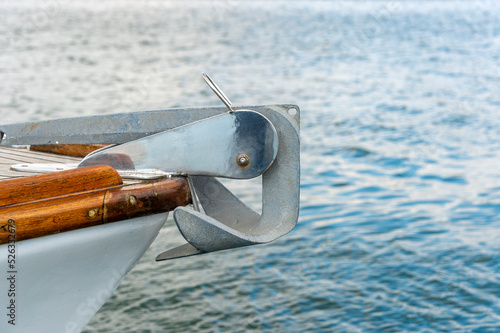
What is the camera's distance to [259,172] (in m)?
3.24

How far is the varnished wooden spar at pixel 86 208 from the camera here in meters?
2.96

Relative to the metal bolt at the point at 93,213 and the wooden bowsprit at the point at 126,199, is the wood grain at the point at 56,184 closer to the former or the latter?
the wooden bowsprit at the point at 126,199

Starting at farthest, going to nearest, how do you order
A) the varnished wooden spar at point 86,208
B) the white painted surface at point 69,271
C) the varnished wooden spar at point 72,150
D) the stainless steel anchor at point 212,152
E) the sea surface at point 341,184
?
the sea surface at point 341,184 < the varnished wooden spar at point 72,150 < the stainless steel anchor at point 212,152 < the white painted surface at point 69,271 < the varnished wooden spar at point 86,208

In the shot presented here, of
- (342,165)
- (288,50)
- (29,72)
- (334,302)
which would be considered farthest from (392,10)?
(334,302)

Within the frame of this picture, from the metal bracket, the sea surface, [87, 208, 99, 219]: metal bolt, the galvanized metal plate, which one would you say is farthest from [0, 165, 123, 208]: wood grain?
the sea surface

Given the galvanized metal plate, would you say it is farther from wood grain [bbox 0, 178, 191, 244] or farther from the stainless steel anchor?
wood grain [bbox 0, 178, 191, 244]

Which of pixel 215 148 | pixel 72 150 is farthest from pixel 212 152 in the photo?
pixel 72 150

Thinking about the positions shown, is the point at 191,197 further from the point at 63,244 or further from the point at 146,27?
the point at 146,27

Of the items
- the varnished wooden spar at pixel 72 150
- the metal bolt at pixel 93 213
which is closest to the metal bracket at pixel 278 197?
the metal bolt at pixel 93 213

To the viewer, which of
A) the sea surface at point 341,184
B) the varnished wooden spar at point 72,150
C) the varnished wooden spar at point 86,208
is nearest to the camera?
the varnished wooden spar at point 86,208

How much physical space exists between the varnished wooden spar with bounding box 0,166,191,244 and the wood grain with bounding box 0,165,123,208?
22 mm

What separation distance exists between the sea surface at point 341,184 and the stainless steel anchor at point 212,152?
228 cm

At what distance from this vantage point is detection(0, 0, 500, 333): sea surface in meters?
5.63

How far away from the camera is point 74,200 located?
3.04 m
